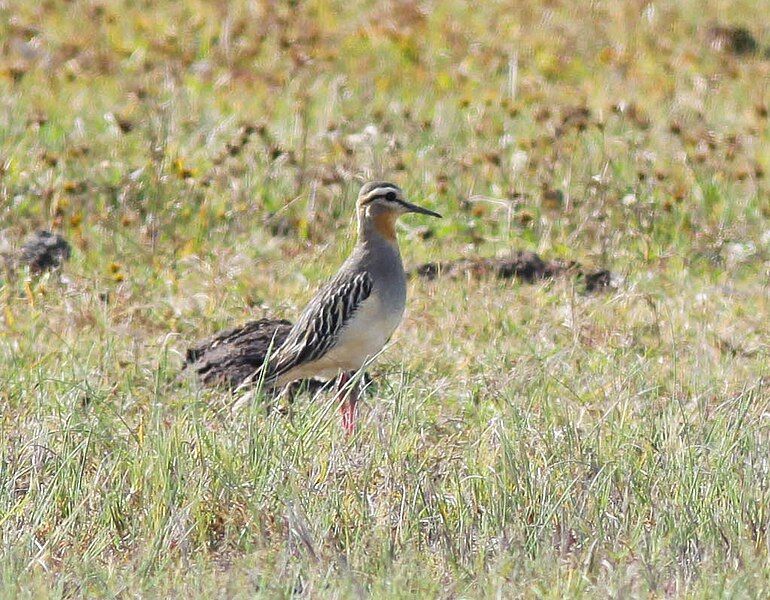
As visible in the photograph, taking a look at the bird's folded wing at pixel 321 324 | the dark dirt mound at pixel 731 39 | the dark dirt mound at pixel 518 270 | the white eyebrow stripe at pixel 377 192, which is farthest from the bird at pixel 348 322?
the dark dirt mound at pixel 731 39

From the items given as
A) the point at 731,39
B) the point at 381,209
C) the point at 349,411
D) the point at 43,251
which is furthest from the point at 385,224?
the point at 731,39

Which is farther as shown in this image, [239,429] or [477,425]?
[477,425]

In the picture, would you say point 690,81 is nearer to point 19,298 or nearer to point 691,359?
point 691,359

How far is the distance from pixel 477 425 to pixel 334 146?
4077 mm

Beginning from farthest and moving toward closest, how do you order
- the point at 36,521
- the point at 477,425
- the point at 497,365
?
the point at 497,365 < the point at 477,425 < the point at 36,521

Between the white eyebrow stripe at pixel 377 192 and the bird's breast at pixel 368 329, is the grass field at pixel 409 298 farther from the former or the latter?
the white eyebrow stripe at pixel 377 192

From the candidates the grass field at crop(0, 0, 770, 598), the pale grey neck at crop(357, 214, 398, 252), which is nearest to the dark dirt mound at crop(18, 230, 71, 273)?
the grass field at crop(0, 0, 770, 598)

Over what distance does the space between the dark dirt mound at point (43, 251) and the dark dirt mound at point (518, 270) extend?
1.82 m

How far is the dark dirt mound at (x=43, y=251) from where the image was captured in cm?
843

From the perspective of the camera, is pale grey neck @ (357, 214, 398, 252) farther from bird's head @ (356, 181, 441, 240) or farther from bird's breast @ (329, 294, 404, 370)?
bird's breast @ (329, 294, 404, 370)

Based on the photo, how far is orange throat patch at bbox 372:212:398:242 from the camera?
7281 mm

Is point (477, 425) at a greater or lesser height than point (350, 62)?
lesser

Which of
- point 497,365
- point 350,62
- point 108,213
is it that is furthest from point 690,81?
point 497,365

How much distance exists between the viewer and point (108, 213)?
9.14 metres
